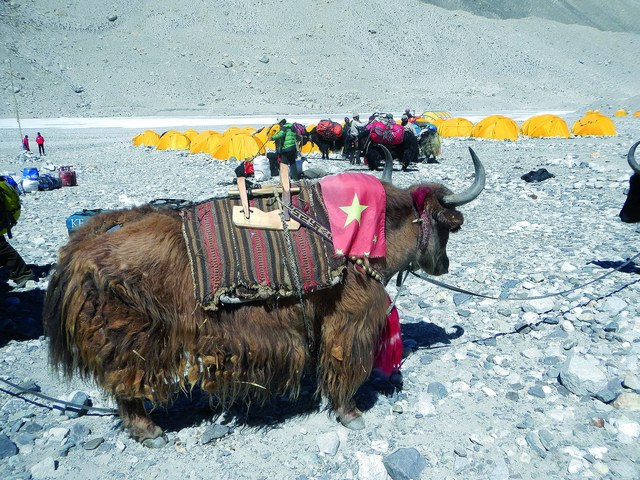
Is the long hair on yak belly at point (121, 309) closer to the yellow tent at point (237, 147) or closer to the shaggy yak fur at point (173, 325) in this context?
the shaggy yak fur at point (173, 325)

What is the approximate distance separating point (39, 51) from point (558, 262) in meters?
59.0

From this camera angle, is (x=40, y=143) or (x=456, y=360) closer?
(x=456, y=360)

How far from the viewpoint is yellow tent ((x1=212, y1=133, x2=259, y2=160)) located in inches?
646

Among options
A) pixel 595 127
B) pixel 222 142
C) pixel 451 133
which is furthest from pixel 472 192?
pixel 451 133

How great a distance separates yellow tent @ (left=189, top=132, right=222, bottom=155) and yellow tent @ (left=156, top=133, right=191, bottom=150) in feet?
5.45

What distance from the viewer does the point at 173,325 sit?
9.66ft

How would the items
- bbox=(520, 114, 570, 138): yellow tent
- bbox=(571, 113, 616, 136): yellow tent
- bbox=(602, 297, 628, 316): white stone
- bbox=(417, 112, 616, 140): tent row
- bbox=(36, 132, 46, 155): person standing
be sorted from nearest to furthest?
1. bbox=(602, 297, 628, 316): white stone
2. bbox=(571, 113, 616, 136): yellow tent
3. bbox=(417, 112, 616, 140): tent row
4. bbox=(36, 132, 46, 155): person standing
5. bbox=(520, 114, 570, 138): yellow tent

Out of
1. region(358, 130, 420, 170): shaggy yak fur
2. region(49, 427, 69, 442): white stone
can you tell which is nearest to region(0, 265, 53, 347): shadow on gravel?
region(49, 427, 69, 442): white stone

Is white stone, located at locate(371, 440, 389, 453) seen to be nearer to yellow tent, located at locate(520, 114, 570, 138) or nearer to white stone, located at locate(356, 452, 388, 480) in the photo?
white stone, located at locate(356, 452, 388, 480)

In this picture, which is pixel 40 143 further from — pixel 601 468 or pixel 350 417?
pixel 601 468

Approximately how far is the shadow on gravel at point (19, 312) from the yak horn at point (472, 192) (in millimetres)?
4002

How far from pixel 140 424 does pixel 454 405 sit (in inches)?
86.2

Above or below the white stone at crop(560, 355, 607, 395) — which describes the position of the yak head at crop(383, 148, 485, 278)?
above

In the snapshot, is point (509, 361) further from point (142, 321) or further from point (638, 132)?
point (638, 132)
